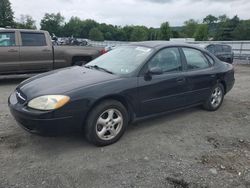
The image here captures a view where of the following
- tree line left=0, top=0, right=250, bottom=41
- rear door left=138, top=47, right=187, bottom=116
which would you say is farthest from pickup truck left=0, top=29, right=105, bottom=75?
tree line left=0, top=0, right=250, bottom=41

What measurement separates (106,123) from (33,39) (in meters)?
5.89

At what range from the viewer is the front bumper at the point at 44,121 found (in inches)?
134

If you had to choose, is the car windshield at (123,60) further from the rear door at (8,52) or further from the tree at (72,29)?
the tree at (72,29)

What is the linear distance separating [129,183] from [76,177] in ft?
2.04

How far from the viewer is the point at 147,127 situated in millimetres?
4734

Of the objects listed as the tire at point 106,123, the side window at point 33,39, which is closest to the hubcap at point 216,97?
the tire at point 106,123

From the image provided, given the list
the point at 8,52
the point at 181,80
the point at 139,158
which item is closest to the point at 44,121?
the point at 139,158

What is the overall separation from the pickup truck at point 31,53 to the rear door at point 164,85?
5242mm

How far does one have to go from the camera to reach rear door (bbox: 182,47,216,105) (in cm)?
503

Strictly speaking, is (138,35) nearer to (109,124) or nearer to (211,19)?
(211,19)

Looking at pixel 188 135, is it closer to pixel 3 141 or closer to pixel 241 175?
pixel 241 175

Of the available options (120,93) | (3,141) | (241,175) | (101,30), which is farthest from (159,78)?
(101,30)

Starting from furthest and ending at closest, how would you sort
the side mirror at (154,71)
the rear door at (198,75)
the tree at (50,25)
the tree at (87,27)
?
the tree at (87,27)
the tree at (50,25)
the rear door at (198,75)
the side mirror at (154,71)

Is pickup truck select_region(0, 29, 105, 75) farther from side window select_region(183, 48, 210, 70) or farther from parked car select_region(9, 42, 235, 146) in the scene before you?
side window select_region(183, 48, 210, 70)
